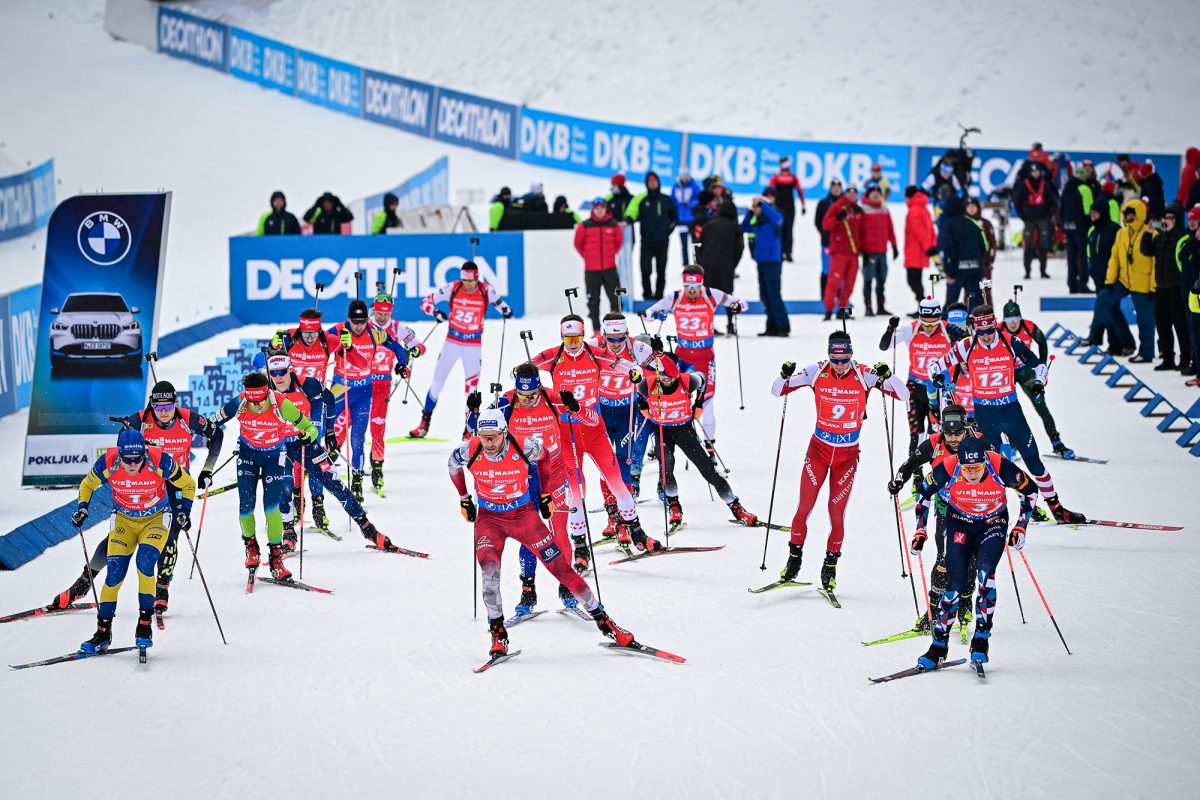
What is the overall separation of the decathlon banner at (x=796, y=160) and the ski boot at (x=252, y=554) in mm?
19829

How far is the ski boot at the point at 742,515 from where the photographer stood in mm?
12734

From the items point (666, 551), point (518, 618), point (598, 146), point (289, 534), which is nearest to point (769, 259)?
point (666, 551)

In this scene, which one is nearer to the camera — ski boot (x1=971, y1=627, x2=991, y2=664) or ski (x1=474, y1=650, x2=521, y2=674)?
ski boot (x1=971, y1=627, x2=991, y2=664)

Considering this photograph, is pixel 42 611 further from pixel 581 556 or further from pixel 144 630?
pixel 581 556

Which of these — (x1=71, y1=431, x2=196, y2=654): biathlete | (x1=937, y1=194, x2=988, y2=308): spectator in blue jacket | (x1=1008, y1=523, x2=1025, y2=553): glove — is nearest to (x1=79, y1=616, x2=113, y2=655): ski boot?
(x1=71, y1=431, x2=196, y2=654): biathlete

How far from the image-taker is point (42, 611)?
34.9 ft

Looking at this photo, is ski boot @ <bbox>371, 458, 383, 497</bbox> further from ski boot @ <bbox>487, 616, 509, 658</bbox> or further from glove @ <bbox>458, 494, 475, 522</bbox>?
glove @ <bbox>458, 494, 475, 522</bbox>

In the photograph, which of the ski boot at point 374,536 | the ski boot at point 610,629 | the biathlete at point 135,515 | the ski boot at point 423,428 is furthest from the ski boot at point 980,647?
the ski boot at point 423,428

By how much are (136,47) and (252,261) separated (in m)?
27.3

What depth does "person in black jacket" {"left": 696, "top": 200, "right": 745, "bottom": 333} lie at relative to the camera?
20.0 m

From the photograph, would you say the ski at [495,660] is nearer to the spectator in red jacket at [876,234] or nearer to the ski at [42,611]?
the ski at [42,611]

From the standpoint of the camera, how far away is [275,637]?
33.3 ft

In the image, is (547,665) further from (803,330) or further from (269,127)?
(269,127)

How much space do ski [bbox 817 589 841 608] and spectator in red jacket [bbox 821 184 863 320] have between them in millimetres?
10371
